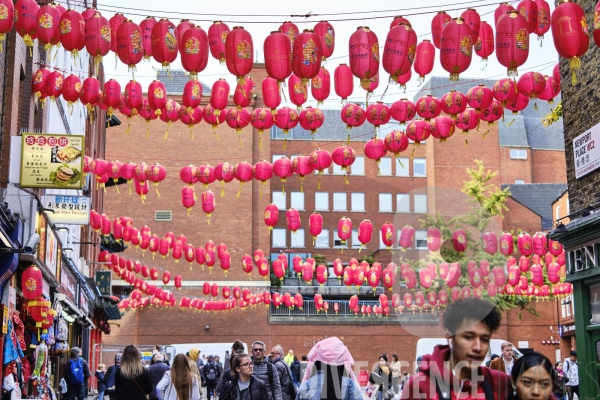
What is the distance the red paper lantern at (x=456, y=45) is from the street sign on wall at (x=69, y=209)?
10.9 meters

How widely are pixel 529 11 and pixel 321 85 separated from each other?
397cm

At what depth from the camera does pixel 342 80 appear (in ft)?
48.3

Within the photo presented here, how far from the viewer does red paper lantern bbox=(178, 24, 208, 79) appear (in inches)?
503

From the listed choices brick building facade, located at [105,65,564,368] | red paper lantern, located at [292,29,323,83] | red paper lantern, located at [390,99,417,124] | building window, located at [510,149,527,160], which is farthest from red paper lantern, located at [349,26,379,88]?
building window, located at [510,149,527,160]

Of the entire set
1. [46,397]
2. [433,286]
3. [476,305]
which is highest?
[433,286]

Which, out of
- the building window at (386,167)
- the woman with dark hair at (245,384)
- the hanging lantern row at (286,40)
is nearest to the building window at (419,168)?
the building window at (386,167)

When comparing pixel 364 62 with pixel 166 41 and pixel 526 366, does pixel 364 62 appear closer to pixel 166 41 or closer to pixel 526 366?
pixel 166 41

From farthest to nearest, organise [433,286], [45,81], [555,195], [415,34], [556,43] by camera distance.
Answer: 1. [555,195]
2. [433,286]
3. [45,81]
4. [415,34]
5. [556,43]

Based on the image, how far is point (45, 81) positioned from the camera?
15852 millimetres

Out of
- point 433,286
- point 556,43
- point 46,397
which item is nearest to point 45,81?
point 46,397

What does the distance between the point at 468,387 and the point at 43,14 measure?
10368 millimetres

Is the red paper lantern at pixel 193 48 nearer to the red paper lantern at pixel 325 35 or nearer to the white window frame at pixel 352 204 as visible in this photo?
the red paper lantern at pixel 325 35

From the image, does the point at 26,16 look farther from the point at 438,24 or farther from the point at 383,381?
the point at 383,381

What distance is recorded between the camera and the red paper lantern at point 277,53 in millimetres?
12266
